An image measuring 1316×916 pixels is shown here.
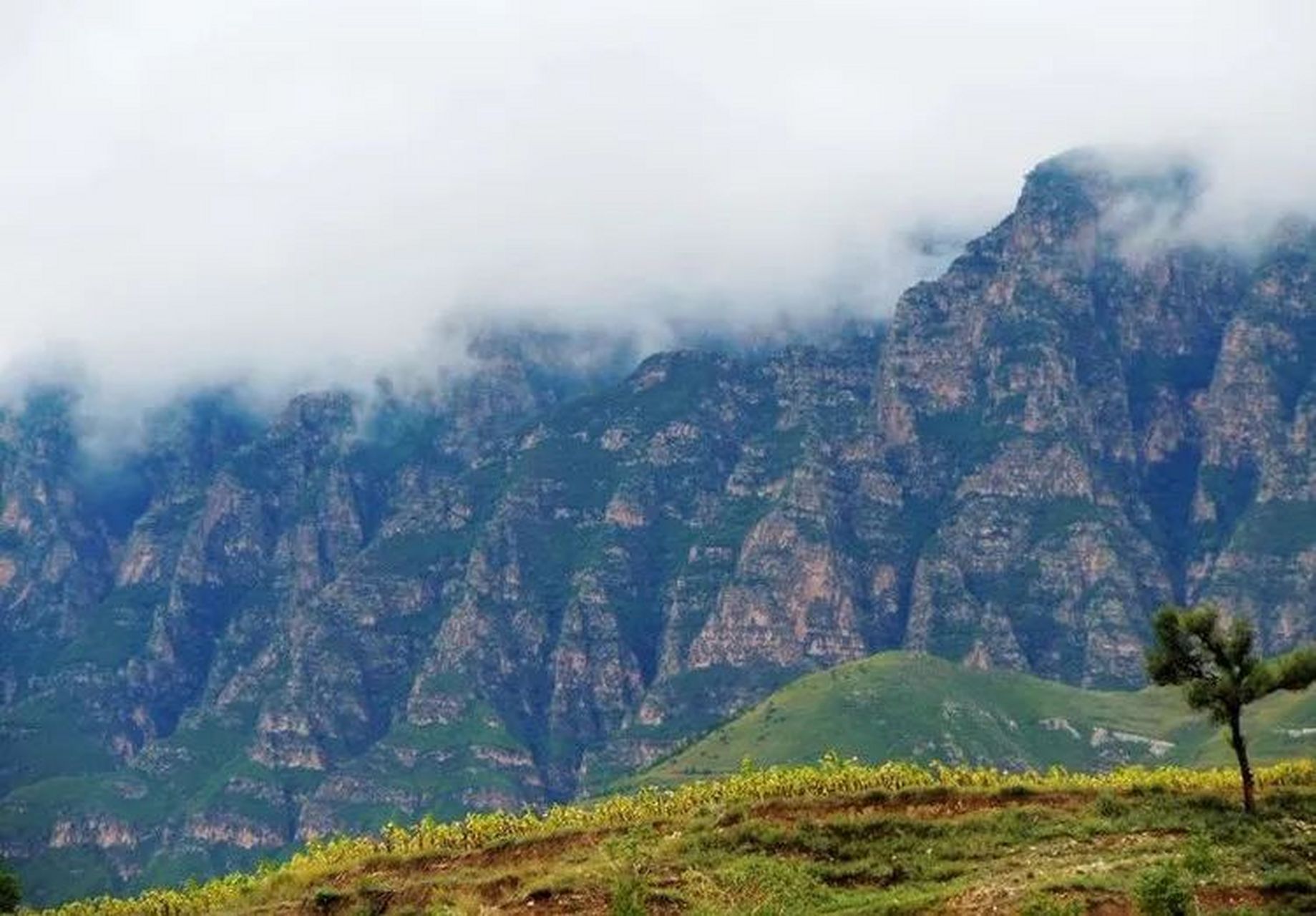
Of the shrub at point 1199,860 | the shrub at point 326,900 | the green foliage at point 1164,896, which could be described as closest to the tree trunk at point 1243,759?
the shrub at point 1199,860

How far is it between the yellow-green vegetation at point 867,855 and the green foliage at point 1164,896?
0.18 feet

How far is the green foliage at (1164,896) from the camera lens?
41.4 metres

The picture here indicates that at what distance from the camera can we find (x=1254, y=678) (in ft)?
193

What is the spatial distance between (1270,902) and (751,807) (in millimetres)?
25859

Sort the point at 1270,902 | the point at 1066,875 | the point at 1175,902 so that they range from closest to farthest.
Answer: the point at 1175,902 < the point at 1270,902 < the point at 1066,875

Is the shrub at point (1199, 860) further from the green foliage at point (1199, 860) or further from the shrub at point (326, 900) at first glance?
the shrub at point (326, 900)

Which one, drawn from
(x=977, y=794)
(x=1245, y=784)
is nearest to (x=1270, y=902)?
(x=1245, y=784)

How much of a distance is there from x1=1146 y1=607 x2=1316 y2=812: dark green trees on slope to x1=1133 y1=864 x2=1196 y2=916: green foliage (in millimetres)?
17467

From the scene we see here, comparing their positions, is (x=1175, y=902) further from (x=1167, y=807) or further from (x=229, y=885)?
(x=229, y=885)

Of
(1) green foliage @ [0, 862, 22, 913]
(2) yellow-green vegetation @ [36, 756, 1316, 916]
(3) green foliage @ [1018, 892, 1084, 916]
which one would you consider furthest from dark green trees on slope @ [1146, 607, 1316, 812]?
(1) green foliage @ [0, 862, 22, 913]

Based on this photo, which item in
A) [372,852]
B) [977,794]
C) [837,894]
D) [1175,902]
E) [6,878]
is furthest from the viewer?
[6,878]

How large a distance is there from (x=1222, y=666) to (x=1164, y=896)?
20688mm

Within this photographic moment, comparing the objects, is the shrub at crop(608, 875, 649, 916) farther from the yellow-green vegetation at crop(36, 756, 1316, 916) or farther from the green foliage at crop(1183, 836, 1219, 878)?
the green foliage at crop(1183, 836, 1219, 878)

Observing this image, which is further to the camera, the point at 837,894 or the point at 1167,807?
the point at 1167,807
